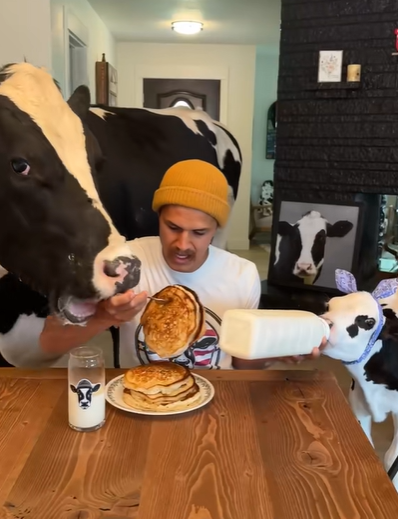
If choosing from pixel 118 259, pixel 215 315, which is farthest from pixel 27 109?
pixel 215 315

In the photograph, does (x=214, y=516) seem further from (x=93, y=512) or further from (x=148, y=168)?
(x=148, y=168)

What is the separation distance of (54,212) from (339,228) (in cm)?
226

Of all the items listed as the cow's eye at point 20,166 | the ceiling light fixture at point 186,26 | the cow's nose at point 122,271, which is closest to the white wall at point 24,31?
the cow's eye at point 20,166

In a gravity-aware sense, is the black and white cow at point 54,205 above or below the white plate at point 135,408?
above

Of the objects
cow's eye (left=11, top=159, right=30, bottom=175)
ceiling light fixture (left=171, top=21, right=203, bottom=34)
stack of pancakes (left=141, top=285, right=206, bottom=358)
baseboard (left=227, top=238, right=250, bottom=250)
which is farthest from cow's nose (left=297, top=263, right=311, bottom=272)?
baseboard (left=227, top=238, right=250, bottom=250)

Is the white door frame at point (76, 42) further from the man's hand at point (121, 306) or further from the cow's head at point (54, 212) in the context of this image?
the man's hand at point (121, 306)

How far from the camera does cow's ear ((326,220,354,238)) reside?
9.90 ft

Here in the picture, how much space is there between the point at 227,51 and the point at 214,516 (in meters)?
5.64

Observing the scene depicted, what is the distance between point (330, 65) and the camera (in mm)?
2869

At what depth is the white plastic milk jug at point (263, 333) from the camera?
0.92m

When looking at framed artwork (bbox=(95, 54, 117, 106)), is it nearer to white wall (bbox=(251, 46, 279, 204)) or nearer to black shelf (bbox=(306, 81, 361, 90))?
black shelf (bbox=(306, 81, 361, 90))

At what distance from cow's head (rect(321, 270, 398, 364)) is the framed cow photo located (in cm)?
178

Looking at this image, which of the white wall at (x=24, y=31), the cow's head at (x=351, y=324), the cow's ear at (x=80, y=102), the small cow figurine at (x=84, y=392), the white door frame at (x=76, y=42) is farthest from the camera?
the white door frame at (x=76, y=42)

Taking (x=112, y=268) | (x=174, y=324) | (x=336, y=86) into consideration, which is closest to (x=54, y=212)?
(x=112, y=268)
